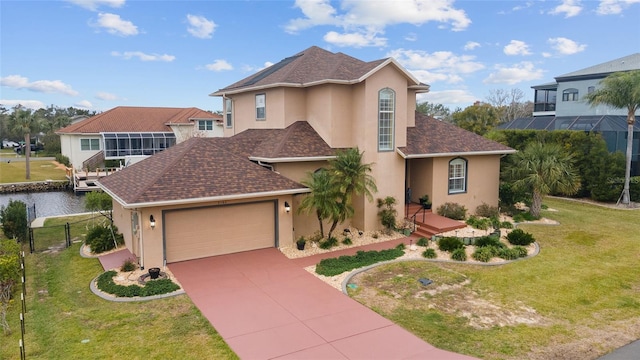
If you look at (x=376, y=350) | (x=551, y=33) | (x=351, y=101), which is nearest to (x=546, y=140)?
(x=551, y=33)

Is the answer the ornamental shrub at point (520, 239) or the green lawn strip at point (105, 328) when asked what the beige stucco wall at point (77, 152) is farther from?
the ornamental shrub at point (520, 239)

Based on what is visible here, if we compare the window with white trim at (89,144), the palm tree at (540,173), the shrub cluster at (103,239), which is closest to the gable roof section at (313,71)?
the palm tree at (540,173)

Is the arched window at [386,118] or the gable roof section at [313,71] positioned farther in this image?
the arched window at [386,118]

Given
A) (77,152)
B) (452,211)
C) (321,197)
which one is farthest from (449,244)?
(77,152)

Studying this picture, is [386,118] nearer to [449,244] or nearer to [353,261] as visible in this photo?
[449,244]

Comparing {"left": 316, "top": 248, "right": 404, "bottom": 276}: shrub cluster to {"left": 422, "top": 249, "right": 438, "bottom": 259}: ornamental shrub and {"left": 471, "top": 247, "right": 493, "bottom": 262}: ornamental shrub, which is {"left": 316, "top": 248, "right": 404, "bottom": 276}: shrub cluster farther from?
{"left": 471, "top": 247, "right": 493, "bottom": 262}: ornamental shrub

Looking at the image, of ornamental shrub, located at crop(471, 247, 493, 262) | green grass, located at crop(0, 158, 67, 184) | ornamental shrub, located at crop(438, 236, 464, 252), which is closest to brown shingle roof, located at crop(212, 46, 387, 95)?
ornamental shrub, located at crop(438, 236, 464, 252)

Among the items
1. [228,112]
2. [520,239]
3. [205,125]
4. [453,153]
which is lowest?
[520,239]
